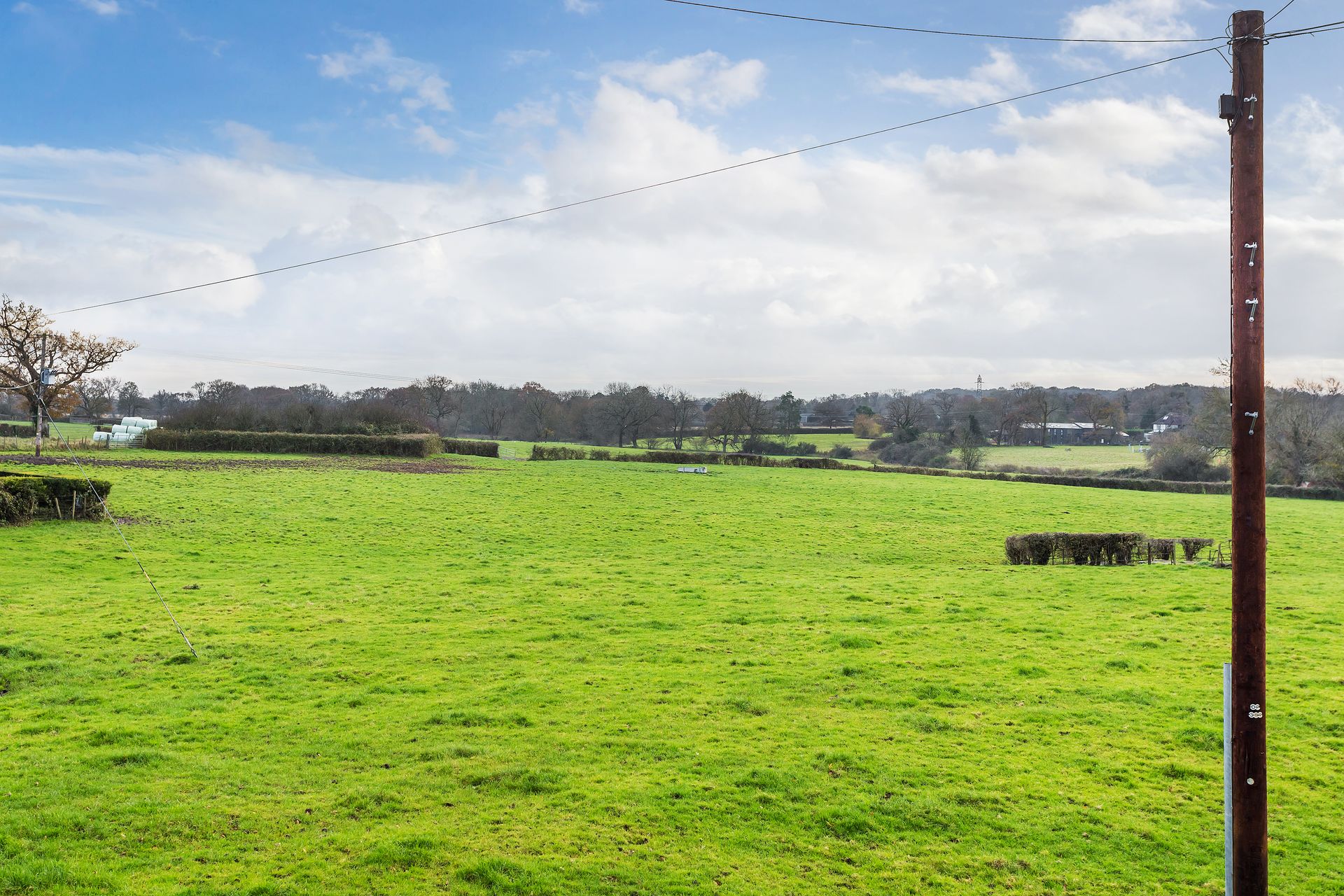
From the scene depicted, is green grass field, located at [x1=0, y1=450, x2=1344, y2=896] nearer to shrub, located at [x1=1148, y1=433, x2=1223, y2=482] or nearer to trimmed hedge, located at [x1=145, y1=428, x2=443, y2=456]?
trimmed hedge, located at [x1=145, y1=428, x2=443, y2=456]

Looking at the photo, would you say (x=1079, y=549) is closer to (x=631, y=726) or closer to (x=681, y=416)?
(x=631, y=726)

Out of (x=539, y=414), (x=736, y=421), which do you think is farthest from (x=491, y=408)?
(x=736, y=421)

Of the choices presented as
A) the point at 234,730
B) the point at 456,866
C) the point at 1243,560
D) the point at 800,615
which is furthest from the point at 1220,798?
the point at 234,730

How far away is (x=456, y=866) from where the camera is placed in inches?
293

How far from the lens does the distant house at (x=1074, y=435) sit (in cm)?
11112

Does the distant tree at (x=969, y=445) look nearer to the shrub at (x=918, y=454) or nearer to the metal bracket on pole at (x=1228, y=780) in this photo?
the shrub at (x=918, y=454)

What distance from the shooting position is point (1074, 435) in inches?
4739

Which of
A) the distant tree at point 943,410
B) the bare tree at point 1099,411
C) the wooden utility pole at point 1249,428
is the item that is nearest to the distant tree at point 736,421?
the distant tree at point 943,410

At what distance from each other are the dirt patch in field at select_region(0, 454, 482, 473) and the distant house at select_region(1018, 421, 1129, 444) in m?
82.4

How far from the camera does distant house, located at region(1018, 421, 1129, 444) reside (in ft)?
365

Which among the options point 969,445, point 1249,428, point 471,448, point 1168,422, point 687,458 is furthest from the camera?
point 1168,422

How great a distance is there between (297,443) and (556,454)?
19.3 meters

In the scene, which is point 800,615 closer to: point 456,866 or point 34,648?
point 456,866

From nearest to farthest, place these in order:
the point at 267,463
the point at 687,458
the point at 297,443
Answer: the point at 267,463 → the point at 297,443 → the point at 687,458
